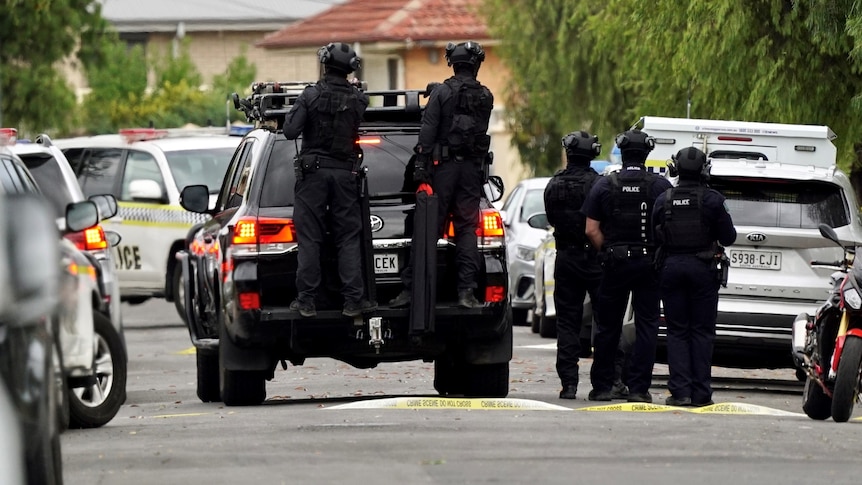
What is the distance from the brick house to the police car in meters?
28.4

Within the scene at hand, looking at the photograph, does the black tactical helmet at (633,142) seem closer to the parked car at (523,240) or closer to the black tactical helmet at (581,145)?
the black tactical helmet at (581,145)

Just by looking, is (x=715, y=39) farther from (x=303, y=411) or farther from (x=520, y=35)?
(x=520, y=35)

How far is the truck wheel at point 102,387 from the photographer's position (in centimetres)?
1138

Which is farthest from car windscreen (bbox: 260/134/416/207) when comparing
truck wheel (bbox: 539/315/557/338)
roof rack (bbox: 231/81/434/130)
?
truck wheel (bbox: 539/315/557/338)

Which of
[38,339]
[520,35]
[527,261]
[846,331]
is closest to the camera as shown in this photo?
[38,339]

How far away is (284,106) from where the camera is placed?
13.5 meters

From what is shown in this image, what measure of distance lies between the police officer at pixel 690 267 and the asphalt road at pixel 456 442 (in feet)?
1.14

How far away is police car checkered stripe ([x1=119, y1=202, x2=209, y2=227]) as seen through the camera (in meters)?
22.6

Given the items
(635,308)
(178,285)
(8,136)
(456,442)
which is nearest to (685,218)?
(635,308)

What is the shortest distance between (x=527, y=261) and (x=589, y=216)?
9.16 metres

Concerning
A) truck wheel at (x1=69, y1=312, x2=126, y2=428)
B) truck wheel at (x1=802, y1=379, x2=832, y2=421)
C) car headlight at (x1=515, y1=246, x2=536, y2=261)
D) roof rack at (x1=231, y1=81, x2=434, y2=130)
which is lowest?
car headlight at (x1=515, y1=246, x2=536, y2=261)

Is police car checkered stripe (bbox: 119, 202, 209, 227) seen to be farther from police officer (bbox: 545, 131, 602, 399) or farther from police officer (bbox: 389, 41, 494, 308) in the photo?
police officer (bbox: 389, 41, 494, 308)

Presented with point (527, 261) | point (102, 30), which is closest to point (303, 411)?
point (527, 261)

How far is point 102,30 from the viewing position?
108ft
